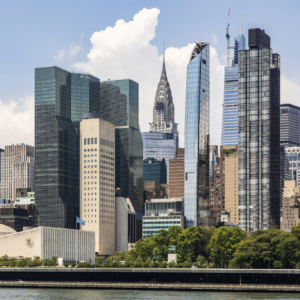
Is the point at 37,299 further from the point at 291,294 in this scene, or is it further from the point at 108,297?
the point at 291,294

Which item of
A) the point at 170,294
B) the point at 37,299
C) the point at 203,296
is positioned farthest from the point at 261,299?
the point at 37,299

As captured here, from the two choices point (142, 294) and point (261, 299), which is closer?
point (261, 299)

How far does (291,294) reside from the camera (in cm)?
19600

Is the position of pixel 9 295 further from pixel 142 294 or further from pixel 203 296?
pixel 203 296

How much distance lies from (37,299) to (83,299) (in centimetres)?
1237

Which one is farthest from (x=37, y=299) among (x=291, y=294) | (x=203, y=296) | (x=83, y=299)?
(x=291, y=294)

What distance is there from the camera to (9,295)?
7726 inches

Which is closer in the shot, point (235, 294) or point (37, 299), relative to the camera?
point (37, 299)

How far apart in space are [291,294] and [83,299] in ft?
194

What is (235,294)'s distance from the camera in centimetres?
19700

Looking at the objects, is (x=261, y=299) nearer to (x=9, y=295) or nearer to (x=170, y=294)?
(x=170, y=294)

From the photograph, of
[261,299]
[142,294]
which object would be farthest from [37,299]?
[261,299]

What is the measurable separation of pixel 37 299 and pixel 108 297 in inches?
759

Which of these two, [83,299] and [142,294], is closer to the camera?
[83,299]
